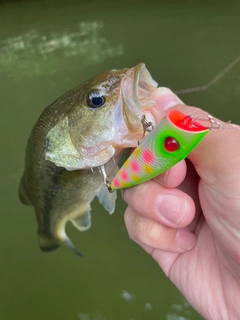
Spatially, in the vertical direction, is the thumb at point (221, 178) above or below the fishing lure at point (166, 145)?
below

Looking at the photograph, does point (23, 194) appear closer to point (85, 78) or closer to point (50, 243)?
point (50, 243)

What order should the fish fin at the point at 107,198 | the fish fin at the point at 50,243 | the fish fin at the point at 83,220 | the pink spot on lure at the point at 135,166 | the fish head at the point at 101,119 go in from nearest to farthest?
the pink spot on lure at the point at 135,166 < the fish head at the point at 101,119 < the fish fin at the point at 107,198 < the fish fin at the point at 83,220 < the fish fin at the point at 50,243

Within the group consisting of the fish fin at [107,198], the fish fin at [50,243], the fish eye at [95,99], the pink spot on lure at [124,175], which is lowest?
the fish fin at [50,243]

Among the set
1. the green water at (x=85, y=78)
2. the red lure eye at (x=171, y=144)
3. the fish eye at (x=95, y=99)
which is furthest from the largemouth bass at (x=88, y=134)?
the green water at (x=85, y=78)

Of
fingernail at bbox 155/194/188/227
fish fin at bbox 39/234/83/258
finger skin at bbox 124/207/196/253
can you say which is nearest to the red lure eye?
fingernail at bbox 155/194/188/227

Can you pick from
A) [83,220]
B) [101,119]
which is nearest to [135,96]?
[101,119]

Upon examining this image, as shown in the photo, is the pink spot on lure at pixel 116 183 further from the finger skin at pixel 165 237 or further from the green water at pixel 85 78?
the green water at pixel 85 78

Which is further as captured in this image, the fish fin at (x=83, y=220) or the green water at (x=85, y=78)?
the green water at (x=85, y=78)

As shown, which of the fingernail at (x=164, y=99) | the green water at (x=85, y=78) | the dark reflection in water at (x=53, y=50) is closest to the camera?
the fingernail at (x=164, y=99)
